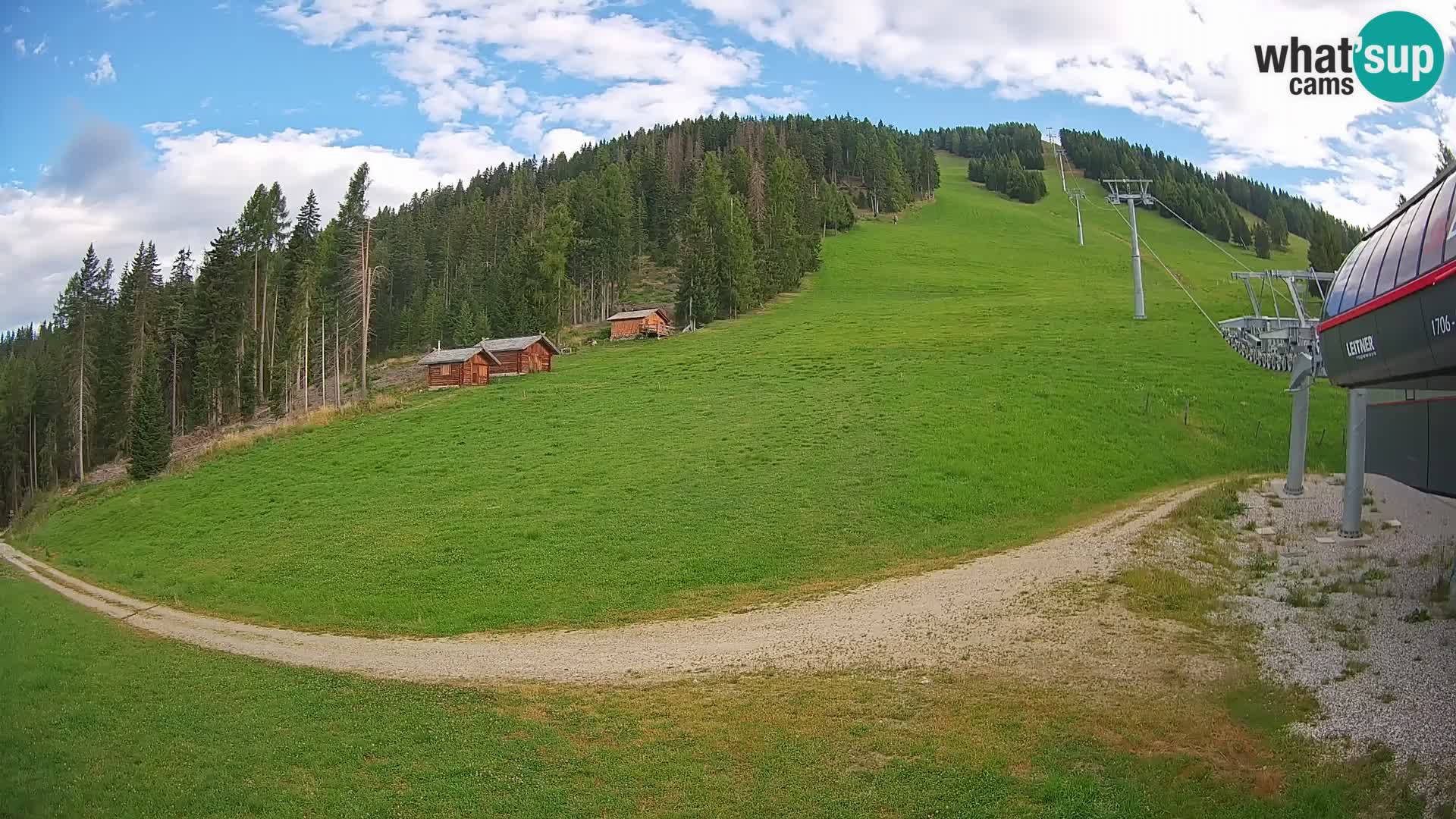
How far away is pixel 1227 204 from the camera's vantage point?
144 m

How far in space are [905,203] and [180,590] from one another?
4943 inches

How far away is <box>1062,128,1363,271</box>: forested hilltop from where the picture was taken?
92456 millimetres

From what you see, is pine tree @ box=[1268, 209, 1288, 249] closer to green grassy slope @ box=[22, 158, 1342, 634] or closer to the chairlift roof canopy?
green grassy slope @ box=[22, 158, 1342, 634]

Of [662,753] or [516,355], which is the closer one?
[662,753]

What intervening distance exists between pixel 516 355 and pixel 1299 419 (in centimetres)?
5059

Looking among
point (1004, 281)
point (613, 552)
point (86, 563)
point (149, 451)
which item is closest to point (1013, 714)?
point (613, 552)

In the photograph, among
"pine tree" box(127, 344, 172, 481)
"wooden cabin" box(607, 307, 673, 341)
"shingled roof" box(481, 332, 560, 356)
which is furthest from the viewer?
"wooden cabin" box(607, 307, 673, 341)

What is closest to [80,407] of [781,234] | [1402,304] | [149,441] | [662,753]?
[149,441]

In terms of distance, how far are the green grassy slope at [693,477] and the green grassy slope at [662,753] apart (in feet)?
20.4

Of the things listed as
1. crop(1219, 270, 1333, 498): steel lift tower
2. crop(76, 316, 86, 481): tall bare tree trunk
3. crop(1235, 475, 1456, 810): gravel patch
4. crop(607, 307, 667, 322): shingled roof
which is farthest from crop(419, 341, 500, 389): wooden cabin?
crop(1235, 475, 1456, 810): gravel patch

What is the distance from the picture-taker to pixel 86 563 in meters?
33.9

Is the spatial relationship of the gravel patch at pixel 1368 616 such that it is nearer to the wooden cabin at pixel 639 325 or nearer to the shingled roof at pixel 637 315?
the wooden cabin at pixel 639 325

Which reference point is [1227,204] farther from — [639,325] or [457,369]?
[457,369]

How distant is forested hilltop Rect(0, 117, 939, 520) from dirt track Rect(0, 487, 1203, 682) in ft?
131
